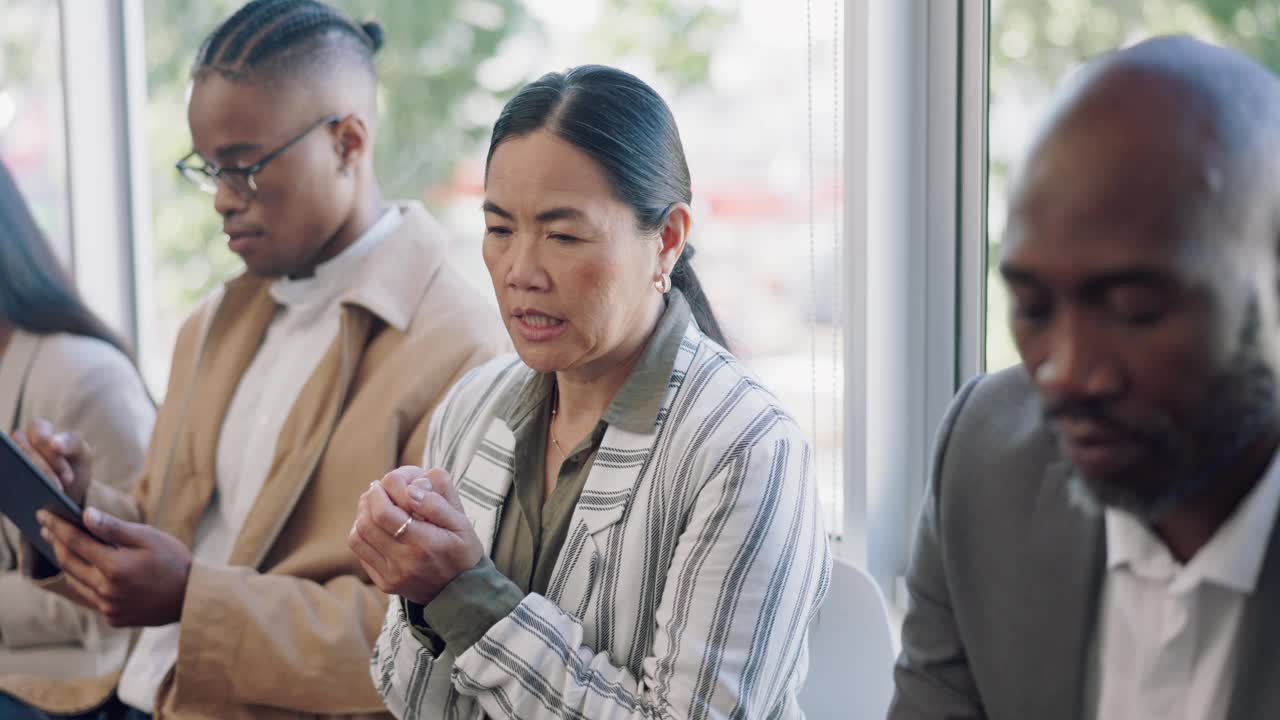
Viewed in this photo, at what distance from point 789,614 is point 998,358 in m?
0.80

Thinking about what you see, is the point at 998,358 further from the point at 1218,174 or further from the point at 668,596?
the point at 1218,174

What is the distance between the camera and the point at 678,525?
147 cm

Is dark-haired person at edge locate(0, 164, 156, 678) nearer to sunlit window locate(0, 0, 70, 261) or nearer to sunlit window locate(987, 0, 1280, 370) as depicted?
sunlit window locate(0, 0, 70, 261)

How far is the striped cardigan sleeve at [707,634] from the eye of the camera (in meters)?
1.39

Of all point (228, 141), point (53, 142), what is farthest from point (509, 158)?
point (53, 142)

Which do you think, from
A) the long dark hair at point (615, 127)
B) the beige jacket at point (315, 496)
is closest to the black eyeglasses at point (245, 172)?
the beige jacket at point (315, 496)

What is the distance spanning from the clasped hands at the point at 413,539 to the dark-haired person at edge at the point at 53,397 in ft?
3.65

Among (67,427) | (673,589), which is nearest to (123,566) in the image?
(67,427)

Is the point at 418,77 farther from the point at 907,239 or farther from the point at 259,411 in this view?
the point at 907,239

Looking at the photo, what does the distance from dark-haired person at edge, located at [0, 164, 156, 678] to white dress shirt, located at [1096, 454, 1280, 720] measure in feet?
6.27

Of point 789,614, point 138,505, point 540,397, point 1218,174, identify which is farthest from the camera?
point 138,505

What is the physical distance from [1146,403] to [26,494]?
5.57ft

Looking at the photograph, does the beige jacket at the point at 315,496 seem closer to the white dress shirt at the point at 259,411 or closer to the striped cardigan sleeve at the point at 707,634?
the white dress shirt at the point at 259,411

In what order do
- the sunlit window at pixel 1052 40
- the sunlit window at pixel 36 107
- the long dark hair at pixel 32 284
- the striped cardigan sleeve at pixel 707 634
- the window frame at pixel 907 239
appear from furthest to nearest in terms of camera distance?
the sunlit window at pixel 36 107 < the long dark hair at pixel 32 284 < the window frame at pixel 907 239 < the sunlit window at pixel 1052 40 < the striped cardigan sleeve at pixel 707 634
